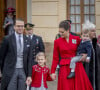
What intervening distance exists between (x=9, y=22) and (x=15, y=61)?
25.5 ft

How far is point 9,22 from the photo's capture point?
15297 millimetres

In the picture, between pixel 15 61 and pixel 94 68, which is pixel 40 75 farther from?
pixel 94 68

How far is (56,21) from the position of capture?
14.4 metres

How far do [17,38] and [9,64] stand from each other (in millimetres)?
568

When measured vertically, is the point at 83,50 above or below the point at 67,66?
above

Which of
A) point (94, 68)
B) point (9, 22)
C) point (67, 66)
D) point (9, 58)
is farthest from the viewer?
point (9, 22)

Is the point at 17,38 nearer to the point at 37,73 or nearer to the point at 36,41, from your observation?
the point at 37,73

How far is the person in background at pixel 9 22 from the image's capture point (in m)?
15.2

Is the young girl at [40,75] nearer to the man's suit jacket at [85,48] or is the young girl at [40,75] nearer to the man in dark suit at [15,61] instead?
the man in dark suit at [15,61]

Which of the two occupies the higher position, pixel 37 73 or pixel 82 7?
pixel 82 7

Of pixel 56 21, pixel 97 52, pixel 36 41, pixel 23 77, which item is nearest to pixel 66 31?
pixel 97 52

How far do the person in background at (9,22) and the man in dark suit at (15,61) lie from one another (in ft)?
23.4

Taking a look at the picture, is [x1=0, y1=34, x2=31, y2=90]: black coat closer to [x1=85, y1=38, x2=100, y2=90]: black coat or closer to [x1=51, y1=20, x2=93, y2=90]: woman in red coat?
[x1=51, y1=20, x2=93, y2=90]: woman in red coat

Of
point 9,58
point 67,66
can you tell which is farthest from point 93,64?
point 9,58
